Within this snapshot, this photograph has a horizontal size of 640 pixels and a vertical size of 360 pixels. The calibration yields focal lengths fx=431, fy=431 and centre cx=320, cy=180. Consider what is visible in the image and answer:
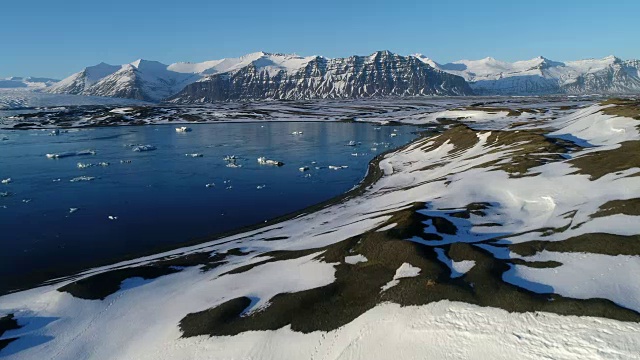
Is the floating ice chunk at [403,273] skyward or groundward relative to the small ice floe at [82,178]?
skyward

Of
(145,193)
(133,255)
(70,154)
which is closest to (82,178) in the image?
(145,193)

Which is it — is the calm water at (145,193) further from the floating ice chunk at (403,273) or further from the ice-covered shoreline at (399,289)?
the floating ice chunk at (403,273)

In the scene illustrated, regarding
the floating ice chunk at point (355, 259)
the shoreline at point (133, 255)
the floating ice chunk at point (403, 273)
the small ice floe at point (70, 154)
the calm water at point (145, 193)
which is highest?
the floating ice chunk at point (403, 273)

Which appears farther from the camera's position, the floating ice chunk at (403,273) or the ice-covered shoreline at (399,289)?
the floating ice chunk at (403,273)

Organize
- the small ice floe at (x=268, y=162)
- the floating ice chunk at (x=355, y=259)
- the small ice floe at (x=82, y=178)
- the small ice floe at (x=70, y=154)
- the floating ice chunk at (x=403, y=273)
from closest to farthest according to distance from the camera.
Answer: the floating ice chunk at (x=403, y=273) → the floating ice chunk at (x=355, y=259) → the small ice floe at (x=82, y=178) → the small ice floe at (x=268, y=162) → the small ice floe at (x=70, y=154)

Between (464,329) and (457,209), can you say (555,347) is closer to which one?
(464,329)

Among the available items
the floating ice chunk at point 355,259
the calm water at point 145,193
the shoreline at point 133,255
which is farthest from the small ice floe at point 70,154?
the floating ice chunk at point 355,259
